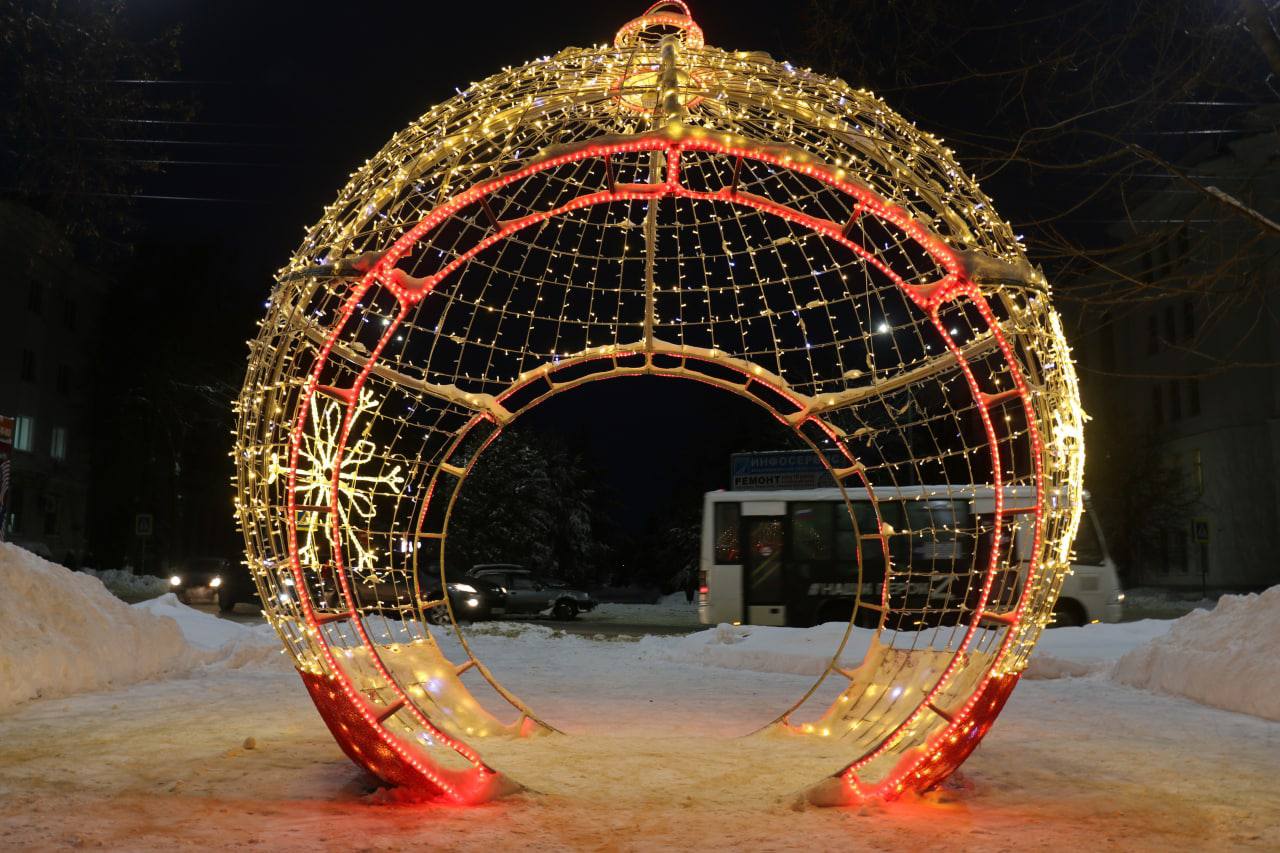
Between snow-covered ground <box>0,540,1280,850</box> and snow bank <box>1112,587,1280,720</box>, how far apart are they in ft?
0.10

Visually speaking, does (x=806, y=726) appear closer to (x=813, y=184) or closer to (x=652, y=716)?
(x=652, y=716)

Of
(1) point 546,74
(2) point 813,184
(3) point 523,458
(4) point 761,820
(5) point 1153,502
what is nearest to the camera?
(4) point 761,820

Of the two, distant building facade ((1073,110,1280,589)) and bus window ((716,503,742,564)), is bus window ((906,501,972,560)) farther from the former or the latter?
distant building facade ((1073,110,1280,589))

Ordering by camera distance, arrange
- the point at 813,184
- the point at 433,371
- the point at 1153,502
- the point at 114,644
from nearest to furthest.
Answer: the point at 433,371, the point at 813,184, the point at 114,644, the point at 1153,502

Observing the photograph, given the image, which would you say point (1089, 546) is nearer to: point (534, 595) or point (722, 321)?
point (534, 595)

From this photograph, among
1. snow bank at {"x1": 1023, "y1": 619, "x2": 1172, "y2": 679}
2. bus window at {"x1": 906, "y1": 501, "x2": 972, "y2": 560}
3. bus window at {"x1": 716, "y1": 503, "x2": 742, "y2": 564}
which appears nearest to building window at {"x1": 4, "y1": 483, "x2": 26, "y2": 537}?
bus window at {"x1": 716, "y1": 503, "x2": 742, "y2": 564}

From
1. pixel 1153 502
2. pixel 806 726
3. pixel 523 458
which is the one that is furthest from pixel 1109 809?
pixel 523 458

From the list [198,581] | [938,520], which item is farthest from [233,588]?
[938,520]

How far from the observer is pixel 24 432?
33500 mm

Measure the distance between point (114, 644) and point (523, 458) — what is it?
A: 27887 mm

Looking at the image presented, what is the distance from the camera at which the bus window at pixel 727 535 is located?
58.6 feet

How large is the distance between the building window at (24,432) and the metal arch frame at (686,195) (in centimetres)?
3280

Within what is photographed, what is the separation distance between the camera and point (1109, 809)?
4805mm

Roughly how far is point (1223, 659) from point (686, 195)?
614cm
